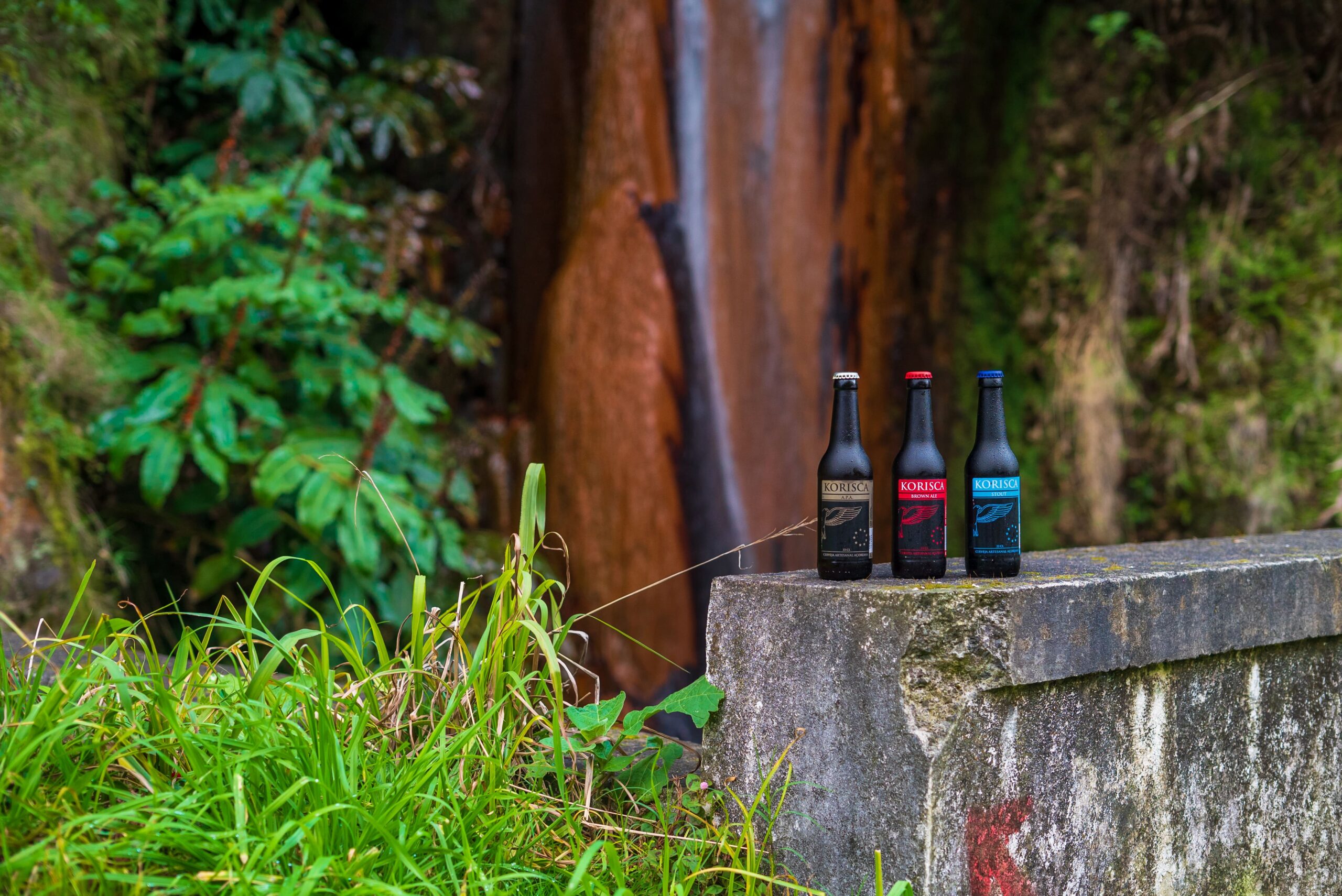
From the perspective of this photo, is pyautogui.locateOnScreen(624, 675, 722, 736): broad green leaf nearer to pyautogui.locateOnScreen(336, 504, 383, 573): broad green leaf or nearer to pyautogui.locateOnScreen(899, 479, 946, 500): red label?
pyautogui.locateOnScreen(899, 479, 946, 500): red label

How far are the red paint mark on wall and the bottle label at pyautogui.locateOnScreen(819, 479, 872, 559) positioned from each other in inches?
17.0

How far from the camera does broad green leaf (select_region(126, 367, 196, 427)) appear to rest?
3.10 meters

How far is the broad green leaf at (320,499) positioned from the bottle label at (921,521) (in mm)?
1947

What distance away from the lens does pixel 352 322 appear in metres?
3.49

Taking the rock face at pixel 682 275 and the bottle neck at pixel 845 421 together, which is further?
the rock face at pixel 682 275

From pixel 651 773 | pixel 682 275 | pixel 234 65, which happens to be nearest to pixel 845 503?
pixel 651 773

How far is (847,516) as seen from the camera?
66.5 inches

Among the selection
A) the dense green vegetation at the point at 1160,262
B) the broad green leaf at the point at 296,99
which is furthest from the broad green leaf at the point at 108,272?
the dense green vegetation at the point at 1160,262

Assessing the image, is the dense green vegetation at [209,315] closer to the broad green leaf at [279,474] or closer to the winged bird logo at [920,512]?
the broad green leaf at [279,474]

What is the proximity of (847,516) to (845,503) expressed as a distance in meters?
0.02

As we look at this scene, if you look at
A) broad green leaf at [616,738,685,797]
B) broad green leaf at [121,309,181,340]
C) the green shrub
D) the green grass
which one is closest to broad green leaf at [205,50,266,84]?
the green shrub

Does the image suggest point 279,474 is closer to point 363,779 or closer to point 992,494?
point 363,779

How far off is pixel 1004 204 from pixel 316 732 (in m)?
4.48

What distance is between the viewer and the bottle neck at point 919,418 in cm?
171
